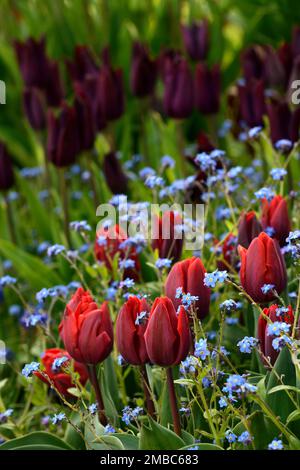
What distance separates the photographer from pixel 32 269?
2.28 meters

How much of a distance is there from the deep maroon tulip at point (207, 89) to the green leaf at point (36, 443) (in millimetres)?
1345

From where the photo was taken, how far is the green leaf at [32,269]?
7.33 feet

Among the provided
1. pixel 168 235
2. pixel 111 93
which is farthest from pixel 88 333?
pixel 111 93

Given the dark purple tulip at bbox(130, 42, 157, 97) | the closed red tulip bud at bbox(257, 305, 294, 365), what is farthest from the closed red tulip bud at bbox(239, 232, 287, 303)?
the dark purple tulip at bbox(130, 42, 157, 97)

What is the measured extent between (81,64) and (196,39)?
1.37 feet

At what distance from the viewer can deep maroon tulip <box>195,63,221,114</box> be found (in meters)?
2.52

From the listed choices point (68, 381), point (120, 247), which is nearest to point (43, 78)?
point (120, 247)

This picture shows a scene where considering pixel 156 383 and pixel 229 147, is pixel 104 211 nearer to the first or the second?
pixel 156 383

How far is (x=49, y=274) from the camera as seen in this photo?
2262mm

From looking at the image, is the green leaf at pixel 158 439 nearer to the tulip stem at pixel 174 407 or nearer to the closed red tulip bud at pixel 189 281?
the tulip stem at pixel 174 407

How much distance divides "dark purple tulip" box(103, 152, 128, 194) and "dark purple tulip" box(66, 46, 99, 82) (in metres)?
0.52

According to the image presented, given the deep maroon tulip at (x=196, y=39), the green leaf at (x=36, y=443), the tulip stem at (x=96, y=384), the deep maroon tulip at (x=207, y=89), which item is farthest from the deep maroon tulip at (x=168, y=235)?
the deep maroon tulip at (x=196, y=39)

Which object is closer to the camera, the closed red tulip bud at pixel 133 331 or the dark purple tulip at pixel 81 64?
the closed red tulip bud at pixel 133 331

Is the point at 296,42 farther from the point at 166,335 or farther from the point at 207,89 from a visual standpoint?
the point at 166,335
